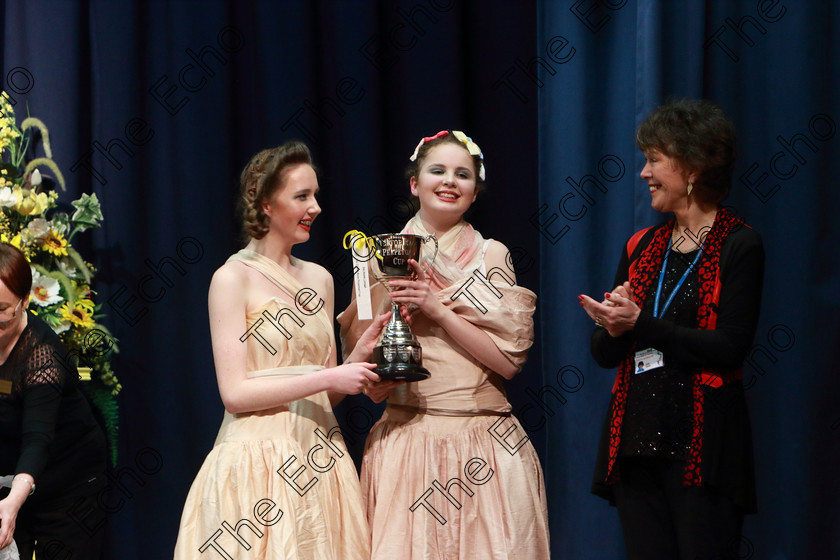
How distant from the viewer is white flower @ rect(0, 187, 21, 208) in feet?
9.96

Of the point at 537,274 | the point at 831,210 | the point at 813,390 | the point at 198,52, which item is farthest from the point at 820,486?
the point at 198,52

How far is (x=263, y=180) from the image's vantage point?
2664mm

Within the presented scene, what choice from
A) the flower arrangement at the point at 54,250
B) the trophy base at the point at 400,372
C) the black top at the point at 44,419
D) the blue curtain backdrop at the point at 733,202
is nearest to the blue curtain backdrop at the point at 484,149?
the blue curtain backdrop at the point at 733,202

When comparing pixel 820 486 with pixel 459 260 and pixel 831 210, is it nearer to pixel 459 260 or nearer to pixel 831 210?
pixel 831 210

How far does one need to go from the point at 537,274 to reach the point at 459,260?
1.25 meters

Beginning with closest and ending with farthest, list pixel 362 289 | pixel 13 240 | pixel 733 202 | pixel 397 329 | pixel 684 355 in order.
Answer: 1. pixel 684 355
2. pixel 397 329
3. pixel 362 289
4. pixel 13 240
5. pixel 733 202

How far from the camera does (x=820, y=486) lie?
3.13 metres

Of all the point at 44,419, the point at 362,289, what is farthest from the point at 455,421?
the point at 44,419

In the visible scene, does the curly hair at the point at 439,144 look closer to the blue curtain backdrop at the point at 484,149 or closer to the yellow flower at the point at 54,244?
the blue curtain backdrop at the point at 484,149

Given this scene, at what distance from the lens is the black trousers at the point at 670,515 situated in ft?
7.22

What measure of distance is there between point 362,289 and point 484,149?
1445mm

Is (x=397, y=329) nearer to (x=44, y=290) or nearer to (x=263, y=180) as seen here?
(x=263, y=180)

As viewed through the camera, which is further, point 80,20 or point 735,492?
point 80,20

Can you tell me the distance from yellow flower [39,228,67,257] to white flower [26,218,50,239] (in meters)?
0.02
